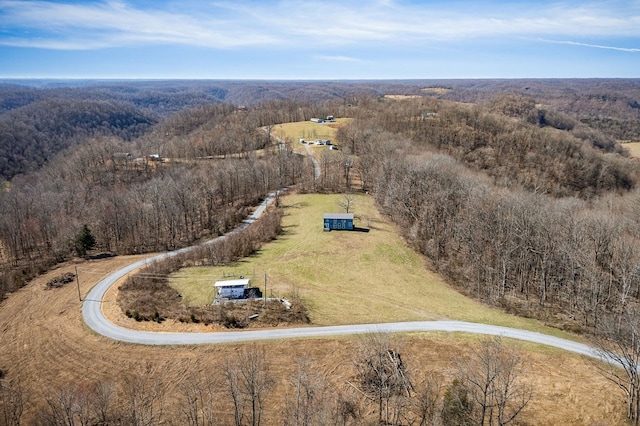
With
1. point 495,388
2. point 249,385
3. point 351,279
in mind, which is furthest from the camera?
point 351,279

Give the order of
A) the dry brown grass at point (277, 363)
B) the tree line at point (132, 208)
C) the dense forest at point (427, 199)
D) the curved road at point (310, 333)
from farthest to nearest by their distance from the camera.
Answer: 1. the tree line at point (132, 208)
2. the dense forest at point (427, 199)
3. the curved road at point (310, 333)
4. the dry brown grass at point (277, 363)

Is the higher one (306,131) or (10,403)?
(306,131)

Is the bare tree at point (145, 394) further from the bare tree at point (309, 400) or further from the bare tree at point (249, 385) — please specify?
the bare tree at point (309, 400)

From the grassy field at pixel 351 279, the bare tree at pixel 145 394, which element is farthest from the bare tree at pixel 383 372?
the bare tree at pixel 145 394

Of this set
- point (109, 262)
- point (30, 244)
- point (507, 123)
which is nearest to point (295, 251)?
point (109, 262)

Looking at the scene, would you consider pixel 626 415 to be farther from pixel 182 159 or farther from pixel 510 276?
pixel 182 159

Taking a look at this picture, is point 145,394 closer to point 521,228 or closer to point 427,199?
point 521,228

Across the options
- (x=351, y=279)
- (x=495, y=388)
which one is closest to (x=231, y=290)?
(x=351, y=279)
